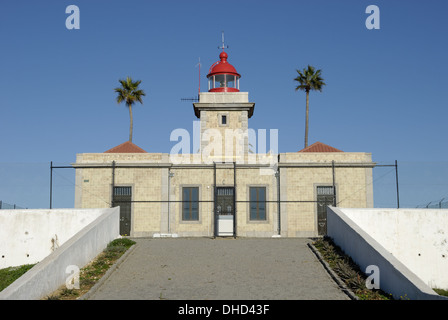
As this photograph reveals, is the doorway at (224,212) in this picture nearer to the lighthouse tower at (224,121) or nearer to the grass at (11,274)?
the lighthouse tower at (224,121)

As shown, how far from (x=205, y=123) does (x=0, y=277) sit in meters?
17.1

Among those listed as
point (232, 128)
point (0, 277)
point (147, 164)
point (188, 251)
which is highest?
point (232, 128)

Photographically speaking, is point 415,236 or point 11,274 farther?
point 415,236

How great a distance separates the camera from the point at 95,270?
1188 cm

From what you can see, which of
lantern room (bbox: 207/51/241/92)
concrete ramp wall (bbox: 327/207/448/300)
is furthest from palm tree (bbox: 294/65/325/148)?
concrete ramp wall (bbox: 327/207/448/300)

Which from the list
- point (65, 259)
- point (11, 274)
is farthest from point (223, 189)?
point (65, 259)

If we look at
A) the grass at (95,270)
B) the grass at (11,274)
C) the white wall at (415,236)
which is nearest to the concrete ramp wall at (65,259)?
the grass at (95,270)

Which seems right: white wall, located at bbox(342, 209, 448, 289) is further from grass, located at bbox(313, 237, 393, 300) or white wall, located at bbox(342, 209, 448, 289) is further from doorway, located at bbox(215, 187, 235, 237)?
doorway, located at bbox(215, 187, 235, 237)

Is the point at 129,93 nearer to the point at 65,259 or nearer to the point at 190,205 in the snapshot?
the point at 190,205

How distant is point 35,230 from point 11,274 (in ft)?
5.39
